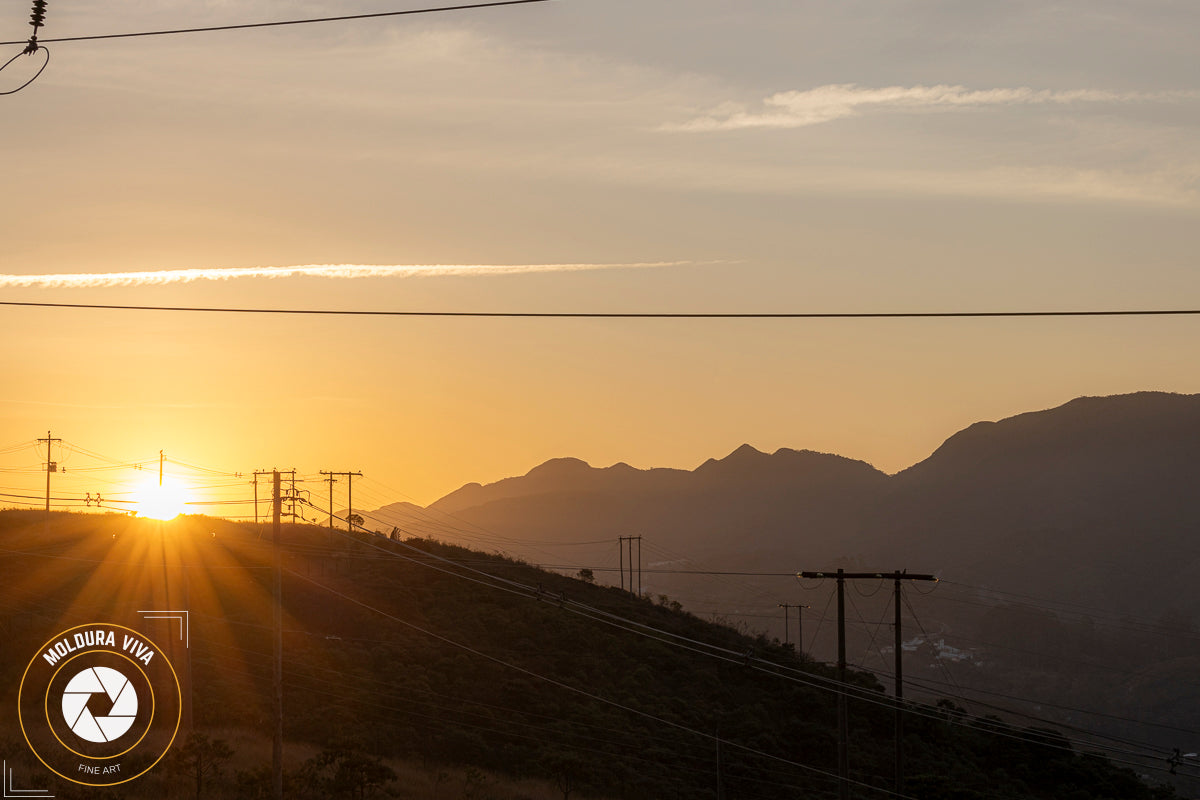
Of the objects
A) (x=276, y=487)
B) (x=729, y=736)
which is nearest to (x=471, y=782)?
(x=276, y=487)

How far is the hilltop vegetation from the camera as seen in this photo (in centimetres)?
6066

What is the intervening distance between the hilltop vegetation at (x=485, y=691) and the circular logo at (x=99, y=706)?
1666 millimetres

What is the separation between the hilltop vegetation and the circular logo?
1.67m

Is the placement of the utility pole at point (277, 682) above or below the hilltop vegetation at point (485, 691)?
above

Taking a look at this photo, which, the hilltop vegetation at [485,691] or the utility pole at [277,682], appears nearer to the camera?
the utility pole at [277,682]

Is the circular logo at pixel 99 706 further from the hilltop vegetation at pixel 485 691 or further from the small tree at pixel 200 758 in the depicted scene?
the hilltop vegetation at pixel 485 691

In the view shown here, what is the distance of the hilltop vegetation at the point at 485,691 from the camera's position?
60656mm

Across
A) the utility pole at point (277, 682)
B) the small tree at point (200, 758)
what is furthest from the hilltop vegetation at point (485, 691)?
the utility pole at point (277, 682)

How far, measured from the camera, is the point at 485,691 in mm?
74312

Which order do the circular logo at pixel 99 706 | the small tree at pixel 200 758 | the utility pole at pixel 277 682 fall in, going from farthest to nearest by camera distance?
1. the circular logo at pixel 99 706
2. the small tree at pixel 200 758
3. the utility pole at pixel 277 682

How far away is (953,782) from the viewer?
6569 centimetres

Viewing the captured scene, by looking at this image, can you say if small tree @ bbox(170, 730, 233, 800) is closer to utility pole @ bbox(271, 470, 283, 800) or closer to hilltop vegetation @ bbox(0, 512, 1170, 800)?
hilltop vegetation @ bbox(0, 512, 1170, 800)

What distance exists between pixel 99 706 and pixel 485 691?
99.5 feet

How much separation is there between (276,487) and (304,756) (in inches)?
656
